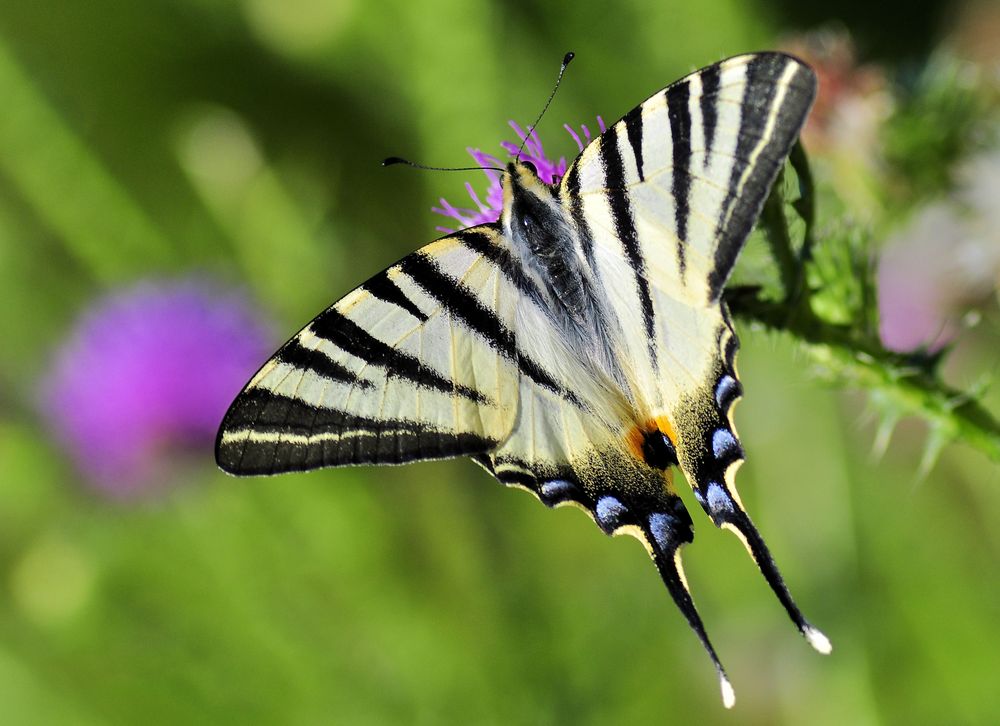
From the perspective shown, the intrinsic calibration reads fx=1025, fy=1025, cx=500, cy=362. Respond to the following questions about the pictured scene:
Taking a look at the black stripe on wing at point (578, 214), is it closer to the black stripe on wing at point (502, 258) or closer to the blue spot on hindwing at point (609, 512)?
the black stripe on wing at point (502, 258)

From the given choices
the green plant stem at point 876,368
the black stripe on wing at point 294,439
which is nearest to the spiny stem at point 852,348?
the green plant stem at point 876,368

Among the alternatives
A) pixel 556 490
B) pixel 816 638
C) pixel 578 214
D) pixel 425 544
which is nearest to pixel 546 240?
pixel 578 214

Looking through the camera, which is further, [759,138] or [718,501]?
[718,501]

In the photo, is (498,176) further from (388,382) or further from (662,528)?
(662,528)

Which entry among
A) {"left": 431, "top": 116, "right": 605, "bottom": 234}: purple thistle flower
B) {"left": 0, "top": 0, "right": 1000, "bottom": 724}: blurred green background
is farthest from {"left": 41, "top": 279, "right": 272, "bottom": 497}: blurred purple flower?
{"left": 431, "top": 116, "right": 605, "bottom": 234}: purple thistle flower

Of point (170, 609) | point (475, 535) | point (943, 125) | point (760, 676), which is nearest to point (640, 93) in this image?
point (943, 125)

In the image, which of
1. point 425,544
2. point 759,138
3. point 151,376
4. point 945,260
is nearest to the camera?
point 759,138
